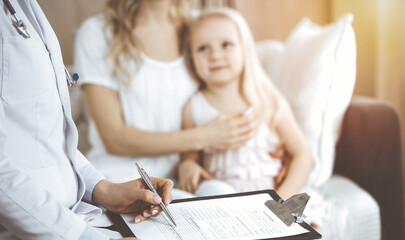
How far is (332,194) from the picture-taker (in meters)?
1.30

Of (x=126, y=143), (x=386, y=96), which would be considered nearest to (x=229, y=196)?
(x=126, y=143)

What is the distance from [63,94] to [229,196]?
34 centimetres

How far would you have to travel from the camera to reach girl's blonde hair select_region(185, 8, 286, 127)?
4.27 ft

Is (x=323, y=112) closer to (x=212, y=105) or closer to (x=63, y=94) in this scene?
(x=212, y=105)

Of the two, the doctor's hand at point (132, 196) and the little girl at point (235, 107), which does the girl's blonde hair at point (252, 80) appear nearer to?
the little girl at point (235, 107)

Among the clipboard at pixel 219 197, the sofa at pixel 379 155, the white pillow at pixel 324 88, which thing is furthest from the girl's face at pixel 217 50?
the clipboard at pixel 219 197

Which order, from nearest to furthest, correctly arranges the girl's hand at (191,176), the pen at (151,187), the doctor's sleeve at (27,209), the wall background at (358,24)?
1. the doctor's sleeve at (27,209)
2. the pen at (151,187)
3. the girl's hand at (191,176)
4. the wall background at (358,24)

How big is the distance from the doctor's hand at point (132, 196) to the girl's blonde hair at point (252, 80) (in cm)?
59

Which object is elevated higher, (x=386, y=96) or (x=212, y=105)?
(x=212, y=105)

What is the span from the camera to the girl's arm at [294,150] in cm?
119

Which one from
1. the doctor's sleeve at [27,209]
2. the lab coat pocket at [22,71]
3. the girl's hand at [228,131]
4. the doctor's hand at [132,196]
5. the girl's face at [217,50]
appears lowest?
the girl's hand at [228,131]

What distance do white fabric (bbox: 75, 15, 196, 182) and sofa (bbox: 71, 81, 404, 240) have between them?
5.1 inches

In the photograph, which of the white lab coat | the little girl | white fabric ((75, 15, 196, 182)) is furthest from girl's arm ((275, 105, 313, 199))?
the white lab coat

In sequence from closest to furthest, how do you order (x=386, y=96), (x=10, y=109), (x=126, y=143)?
(x=10, y=109) < (x=126, y=143) < (x=386, y=96)
